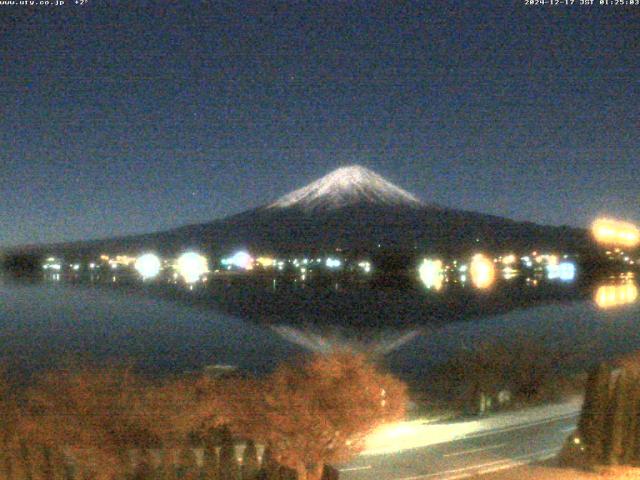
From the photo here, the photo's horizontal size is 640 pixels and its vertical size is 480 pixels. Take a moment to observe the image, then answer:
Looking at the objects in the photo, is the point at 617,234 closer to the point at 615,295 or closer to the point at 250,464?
the point at 615,295

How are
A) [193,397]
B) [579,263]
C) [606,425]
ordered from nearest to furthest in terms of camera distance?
[606,425], [193,397], [579,263]

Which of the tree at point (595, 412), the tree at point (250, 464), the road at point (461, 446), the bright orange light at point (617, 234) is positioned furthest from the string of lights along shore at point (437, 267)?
the tree at point (250, 464)

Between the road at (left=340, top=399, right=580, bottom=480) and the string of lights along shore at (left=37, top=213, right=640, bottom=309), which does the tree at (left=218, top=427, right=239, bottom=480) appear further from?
the string of lights along shore at (left=37, top=213, right=640, bottom=309)

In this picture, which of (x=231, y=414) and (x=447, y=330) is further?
(x=447, y=330)

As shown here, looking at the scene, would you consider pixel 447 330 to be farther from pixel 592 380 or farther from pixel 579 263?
pixel 592 380

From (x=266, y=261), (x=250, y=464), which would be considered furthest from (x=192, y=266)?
Result: (x=250, y=464)

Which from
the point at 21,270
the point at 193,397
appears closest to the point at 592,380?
the point at 193,397
